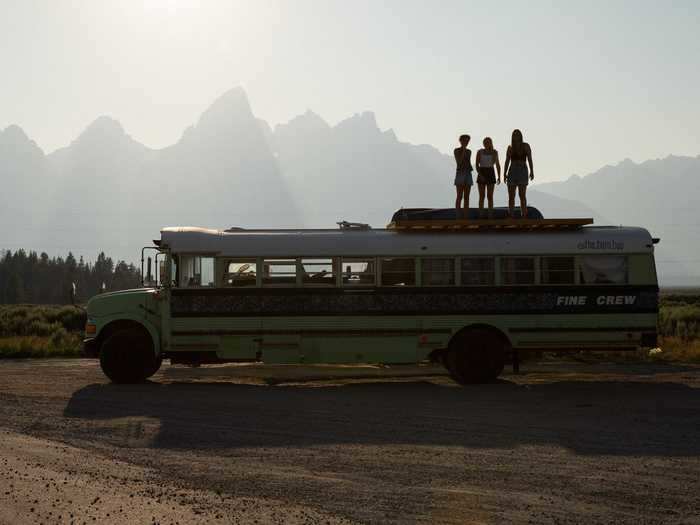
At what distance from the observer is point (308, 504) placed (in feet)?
21.4

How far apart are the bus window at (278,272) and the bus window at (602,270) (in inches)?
222

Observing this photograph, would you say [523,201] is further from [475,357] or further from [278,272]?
[278,272]

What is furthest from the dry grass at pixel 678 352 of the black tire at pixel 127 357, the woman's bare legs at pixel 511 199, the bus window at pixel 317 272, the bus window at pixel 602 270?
the black tire at pixel 127 357

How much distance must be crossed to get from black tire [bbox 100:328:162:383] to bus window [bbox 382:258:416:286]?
4.76 metres

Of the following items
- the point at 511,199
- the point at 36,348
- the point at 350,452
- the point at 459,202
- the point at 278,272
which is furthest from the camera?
the point at 36,348

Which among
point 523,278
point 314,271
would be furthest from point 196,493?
point 523,278

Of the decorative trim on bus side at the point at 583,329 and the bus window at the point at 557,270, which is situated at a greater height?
the bus window at the point at 557,270

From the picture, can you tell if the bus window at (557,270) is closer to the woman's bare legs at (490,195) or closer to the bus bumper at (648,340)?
the woman's bare legs at (490,195)

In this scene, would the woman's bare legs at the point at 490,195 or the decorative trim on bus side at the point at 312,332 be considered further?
the woman's bare legs at the point at 490,195

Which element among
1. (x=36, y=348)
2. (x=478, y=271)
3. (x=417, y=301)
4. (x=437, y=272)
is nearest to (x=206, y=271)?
(x=417, y=301)

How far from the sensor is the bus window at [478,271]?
47.4 ft

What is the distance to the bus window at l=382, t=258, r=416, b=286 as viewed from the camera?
14.4 m

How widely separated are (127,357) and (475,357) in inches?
263

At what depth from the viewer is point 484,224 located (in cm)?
1484
